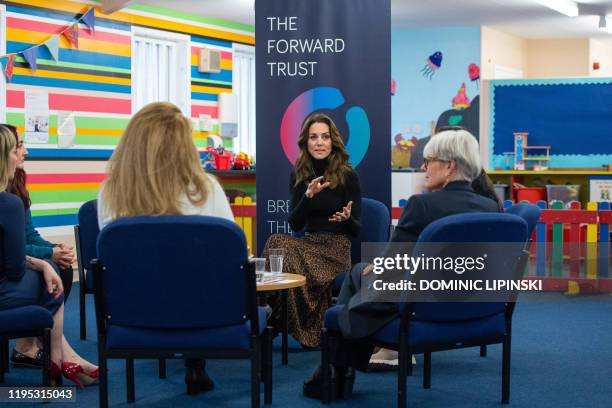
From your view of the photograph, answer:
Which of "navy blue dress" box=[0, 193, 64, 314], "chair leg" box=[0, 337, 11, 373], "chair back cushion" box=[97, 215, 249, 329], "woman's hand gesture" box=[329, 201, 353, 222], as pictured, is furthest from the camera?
"woman's hand gesture" box=[329, 201, 353, 222]

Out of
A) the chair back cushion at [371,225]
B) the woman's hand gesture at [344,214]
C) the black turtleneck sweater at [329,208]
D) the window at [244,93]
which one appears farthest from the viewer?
the window at [244,93]

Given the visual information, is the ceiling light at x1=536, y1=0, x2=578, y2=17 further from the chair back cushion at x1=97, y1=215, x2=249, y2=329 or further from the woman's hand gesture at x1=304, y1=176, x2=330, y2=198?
the chair back cushion at x1=97, y1=215, x2=249, y2=329

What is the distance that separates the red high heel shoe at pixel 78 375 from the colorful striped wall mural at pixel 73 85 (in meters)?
3.83

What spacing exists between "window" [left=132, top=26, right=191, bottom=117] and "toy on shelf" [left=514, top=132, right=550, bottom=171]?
3676mm

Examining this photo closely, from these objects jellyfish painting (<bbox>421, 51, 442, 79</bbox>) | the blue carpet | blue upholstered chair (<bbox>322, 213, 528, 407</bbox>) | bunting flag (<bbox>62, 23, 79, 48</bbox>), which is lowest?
the blue carpet

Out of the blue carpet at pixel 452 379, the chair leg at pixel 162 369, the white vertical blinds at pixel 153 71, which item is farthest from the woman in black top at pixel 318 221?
the white vertical blinds at pixel 153 71

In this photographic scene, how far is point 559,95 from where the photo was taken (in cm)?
927

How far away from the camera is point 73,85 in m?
7.77

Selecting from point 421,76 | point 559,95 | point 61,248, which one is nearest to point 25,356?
point 61,248

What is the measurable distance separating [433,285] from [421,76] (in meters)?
8.42

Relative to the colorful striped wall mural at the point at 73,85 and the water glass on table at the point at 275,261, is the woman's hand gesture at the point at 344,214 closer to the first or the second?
the water glass on table at the point at 275,261

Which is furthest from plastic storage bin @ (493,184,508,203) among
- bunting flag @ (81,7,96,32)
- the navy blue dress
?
the navy blue dress

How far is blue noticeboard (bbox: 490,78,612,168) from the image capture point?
9.16 meters

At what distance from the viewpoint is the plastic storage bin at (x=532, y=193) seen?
29.7ft
